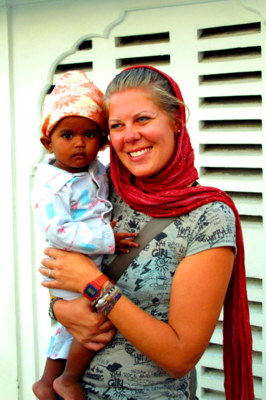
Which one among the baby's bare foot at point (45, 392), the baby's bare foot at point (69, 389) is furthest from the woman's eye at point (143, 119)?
the baby's bare foot at point (45, 392)

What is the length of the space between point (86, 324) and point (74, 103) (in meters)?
0.69

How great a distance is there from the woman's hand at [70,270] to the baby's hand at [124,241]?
91 mm

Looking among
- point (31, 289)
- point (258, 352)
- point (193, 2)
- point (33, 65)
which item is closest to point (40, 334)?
point (31, 289)

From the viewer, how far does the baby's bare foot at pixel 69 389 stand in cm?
176

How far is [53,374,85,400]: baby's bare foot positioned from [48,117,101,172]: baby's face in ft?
2.25

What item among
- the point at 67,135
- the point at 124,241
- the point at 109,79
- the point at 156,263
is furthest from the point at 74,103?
the point at 109,79

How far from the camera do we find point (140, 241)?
169 cm

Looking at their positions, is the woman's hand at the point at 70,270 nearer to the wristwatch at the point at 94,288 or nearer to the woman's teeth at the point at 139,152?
the wristwatch at the point at 94,288

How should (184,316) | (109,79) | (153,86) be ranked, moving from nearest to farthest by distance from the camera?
(184,316) < (153,86) < (109,79)

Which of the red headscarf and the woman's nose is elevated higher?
the woman's nose

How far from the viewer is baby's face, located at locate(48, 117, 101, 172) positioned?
182cm

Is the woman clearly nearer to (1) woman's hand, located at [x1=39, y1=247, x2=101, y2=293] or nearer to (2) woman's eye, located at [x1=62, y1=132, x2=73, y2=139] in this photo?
(1) woman's hand, located at [x1=39, y1=247, x2=101, y2=293]

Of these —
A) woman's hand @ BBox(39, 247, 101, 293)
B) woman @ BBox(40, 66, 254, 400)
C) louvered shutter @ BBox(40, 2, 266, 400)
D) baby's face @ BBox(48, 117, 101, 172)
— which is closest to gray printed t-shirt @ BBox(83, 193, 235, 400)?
woman @ BBox(40, 66, 254, 400)

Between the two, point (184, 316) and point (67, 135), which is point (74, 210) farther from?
A: point (184, 316)
